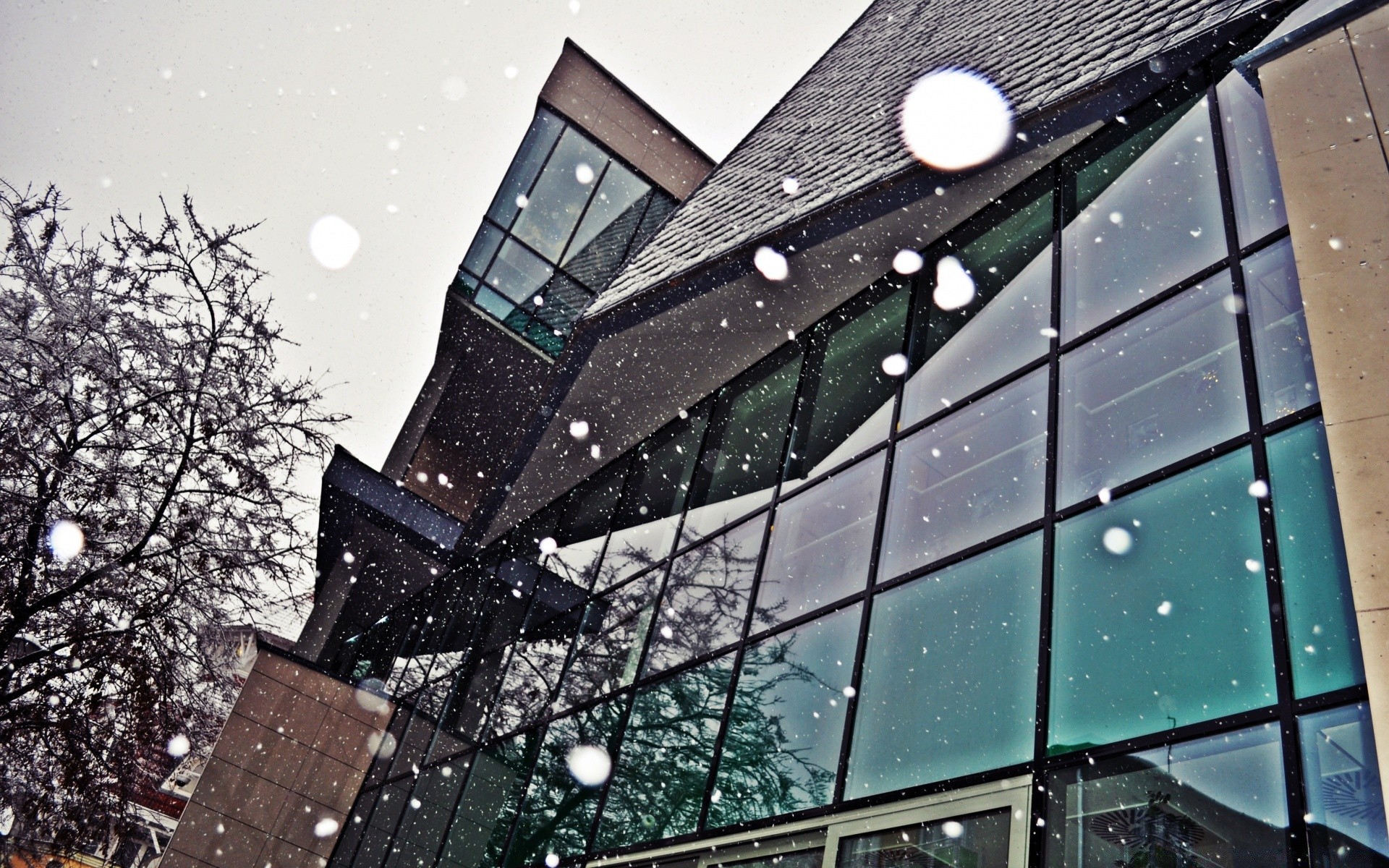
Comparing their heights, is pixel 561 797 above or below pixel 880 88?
below

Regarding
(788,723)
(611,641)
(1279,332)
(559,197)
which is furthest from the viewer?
(559,197)

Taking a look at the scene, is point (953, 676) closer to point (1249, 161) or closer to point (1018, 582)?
point (1018, 582)

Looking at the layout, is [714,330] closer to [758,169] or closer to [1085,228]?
[758,169]

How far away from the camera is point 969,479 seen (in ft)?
16.6

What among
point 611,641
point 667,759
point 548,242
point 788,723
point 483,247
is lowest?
point 667,759

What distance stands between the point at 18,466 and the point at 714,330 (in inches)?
272

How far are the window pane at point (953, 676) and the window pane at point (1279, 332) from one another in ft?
4.16

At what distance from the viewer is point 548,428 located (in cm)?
916

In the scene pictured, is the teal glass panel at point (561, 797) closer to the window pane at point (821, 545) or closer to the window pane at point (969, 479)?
the window pane at point (821, 545)

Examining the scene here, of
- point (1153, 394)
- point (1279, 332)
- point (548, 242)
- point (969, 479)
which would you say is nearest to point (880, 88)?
point (969, 479)

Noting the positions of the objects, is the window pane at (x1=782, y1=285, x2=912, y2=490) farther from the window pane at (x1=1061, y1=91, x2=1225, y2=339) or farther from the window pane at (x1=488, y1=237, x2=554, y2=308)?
the window pane at (x1=488, y1=237, x2=554, y2=308)

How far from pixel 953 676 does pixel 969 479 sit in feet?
4.09

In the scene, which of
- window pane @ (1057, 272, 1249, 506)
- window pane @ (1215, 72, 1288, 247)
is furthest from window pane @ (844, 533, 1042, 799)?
window pane @ (1215, 72, 1288, 247)

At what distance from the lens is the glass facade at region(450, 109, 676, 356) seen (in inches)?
498
